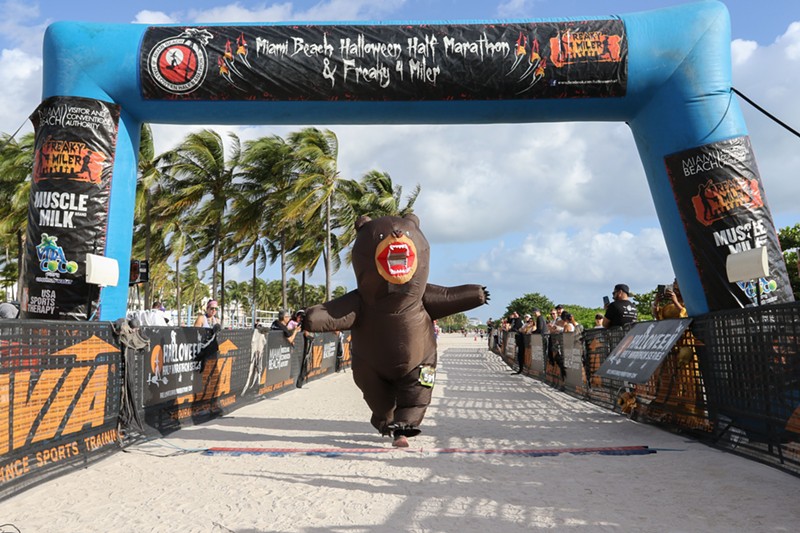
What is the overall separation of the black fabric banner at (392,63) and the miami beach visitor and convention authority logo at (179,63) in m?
0.01

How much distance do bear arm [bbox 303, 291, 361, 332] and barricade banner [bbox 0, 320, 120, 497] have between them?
6.89 feet

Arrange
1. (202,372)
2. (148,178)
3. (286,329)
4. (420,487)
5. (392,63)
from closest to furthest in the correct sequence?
(420,487) < (392,63) < (202,372) < (286,329) < (148,178)

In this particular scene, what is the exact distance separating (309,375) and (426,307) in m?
9.73

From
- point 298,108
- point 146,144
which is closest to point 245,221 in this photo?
point 146,144

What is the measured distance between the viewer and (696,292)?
756cm

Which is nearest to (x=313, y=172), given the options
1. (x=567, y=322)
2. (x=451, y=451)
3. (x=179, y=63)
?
(x=567, y=322)

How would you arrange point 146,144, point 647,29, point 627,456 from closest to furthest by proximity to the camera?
point 627,456 → point 647,29 → point 146,144

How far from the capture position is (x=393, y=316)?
256 inches

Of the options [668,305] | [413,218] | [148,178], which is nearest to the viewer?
[413,218]

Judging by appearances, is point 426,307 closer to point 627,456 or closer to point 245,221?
point 627,456

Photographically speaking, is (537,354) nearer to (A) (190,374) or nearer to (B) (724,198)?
(B) (724,198)

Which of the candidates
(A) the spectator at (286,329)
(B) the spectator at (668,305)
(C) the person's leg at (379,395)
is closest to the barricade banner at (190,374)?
(C) the person's leg at (379,395)

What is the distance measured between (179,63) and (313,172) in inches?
654

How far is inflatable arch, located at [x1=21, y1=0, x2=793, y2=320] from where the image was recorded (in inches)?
311
